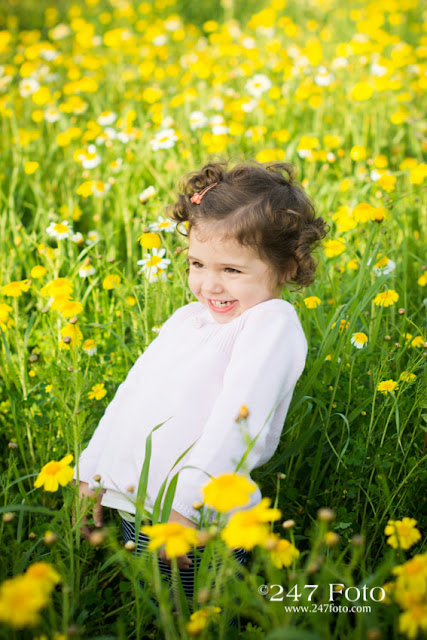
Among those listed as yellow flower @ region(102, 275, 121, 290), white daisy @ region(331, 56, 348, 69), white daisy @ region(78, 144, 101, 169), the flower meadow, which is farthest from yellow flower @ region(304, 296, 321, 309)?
white daisy @ region(331, 56, 348, 69)

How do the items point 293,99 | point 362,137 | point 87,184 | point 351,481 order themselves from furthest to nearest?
point 293,99
point 362,137
point 87,184
point 351,481

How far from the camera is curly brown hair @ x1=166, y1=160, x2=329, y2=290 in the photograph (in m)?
1.40

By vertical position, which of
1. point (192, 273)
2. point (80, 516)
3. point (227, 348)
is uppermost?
point (192, 273)

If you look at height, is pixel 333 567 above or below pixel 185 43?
below

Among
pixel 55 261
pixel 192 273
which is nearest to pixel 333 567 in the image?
pixel 192 273

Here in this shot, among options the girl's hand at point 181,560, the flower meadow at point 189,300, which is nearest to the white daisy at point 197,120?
the flower meadow at point 189,300

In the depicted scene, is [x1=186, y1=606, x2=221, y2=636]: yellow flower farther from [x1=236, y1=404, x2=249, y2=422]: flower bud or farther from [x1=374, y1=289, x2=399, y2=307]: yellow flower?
[x1=374, y1=289, x2=399, y2=307]: yellow flower

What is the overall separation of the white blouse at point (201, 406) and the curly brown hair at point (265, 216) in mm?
157

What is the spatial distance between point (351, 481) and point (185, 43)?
4731 mm

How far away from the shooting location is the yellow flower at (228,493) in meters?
0.85

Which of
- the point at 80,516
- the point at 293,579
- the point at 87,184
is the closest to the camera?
the point at 293,579

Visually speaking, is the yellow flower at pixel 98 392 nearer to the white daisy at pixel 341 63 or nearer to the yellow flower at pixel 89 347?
the yellow flower at pixel 89 347

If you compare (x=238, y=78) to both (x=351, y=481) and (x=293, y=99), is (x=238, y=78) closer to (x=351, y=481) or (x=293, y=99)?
(x=293, y=99)

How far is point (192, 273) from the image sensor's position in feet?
4.85
